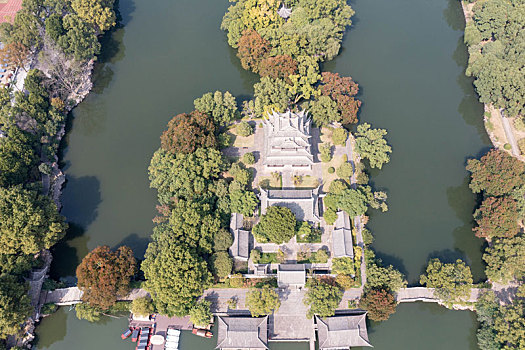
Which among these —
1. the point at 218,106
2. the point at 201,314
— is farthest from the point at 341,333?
the point at 218,106

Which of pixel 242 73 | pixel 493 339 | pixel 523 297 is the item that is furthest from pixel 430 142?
pixel 242 73

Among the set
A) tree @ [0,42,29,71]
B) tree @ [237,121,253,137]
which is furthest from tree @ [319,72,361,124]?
tree @ [0,42,29,71]

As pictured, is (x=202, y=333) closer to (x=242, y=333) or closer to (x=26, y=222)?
(x=242, y=333)

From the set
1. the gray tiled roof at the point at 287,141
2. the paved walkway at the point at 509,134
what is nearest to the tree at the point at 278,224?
the gray tiled roof at the point at 287,141

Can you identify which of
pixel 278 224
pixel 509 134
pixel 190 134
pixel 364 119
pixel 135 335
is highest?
pixel 364 119

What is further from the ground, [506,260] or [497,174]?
[497,174]

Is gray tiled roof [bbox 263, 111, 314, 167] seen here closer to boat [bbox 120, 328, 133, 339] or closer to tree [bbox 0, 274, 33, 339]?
boat [bbox 120, 328, 133, 339]
